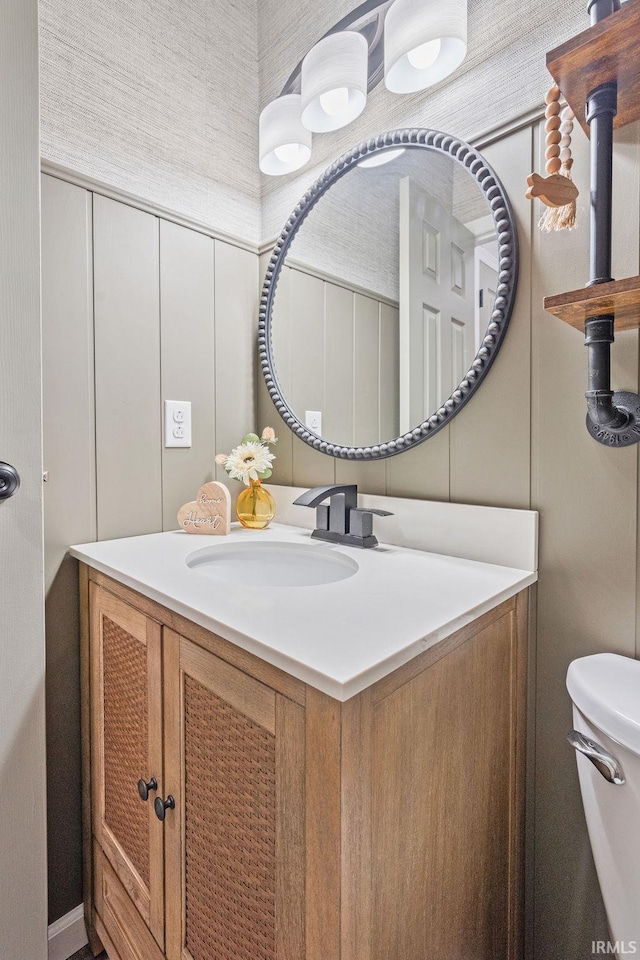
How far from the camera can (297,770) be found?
1.89ft

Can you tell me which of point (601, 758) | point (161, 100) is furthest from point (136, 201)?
point (601, 758)

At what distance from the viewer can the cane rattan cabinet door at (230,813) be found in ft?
1.94

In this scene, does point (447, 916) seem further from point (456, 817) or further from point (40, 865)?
point (40, 865)

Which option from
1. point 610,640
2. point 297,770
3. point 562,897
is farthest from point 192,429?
point 562,897

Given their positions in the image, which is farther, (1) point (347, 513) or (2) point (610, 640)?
(1) point (347, 513)

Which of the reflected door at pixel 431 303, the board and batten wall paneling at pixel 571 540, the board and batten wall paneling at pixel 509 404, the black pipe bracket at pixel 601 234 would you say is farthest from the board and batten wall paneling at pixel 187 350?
the black pipe bracket at pixel 601 234

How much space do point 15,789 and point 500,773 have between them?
0.86 meters

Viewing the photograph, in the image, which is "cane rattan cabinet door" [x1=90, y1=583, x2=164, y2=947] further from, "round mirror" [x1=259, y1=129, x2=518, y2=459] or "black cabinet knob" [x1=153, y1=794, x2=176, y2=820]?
"round mirror" [x1=259, y1=129, x2=518, y2=459]

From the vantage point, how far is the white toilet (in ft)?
2.07

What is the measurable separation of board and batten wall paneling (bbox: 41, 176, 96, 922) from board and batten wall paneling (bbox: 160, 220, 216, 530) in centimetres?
19

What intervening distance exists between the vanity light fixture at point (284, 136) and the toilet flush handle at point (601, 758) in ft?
4.72

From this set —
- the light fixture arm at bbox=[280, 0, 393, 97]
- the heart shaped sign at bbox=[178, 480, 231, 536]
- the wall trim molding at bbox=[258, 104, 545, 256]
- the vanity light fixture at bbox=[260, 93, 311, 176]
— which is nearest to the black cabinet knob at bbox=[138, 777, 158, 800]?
the heart shaped sign at bbox=[178, 480, 231, 536]

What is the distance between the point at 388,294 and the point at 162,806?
3.66ft

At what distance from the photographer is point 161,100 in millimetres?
1286
